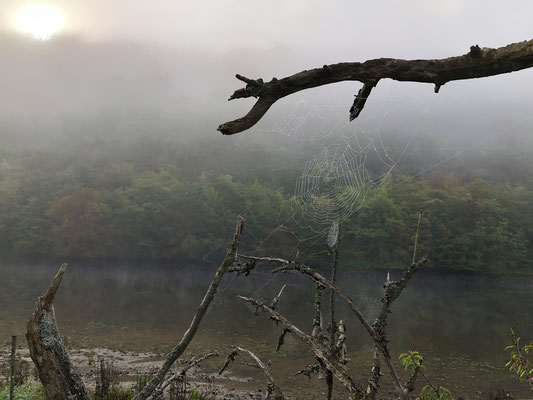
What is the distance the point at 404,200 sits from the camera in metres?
45.7

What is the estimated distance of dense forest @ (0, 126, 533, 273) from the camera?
40.2 metres

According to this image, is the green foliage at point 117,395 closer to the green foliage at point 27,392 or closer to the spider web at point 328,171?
the green foliage at point 27,392

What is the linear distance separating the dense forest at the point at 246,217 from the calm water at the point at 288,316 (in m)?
3.19

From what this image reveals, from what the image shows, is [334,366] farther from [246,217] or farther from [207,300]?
[246,217]

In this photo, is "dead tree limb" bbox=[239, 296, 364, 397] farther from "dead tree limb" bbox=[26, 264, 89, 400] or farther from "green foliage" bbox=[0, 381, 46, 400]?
"green foliage" bbox=[0, 381, 46, 400]

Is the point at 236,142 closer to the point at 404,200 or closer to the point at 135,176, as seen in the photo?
the point at 135,176

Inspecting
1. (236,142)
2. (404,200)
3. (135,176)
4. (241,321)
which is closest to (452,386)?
(241,321)

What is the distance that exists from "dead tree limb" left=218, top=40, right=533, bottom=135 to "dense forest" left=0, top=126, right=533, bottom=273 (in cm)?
3060

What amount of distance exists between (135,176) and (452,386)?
166ft

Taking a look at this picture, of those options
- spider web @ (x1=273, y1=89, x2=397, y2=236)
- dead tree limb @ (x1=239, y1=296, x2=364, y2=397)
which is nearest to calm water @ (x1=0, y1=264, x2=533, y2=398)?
spider web @ (x1=273, y1=89, x2=397, y2=236)

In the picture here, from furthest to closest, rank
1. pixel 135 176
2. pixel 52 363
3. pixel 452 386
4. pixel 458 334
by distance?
pixel 135 176 → pixel 458 334 → pixel 452 386 → pixel 52 363

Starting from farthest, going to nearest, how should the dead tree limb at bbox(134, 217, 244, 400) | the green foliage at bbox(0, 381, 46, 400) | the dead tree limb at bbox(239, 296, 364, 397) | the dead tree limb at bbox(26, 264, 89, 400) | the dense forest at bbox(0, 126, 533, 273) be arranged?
the dense forest at bbox(0, 126, 533, 273)
the green foliage at bbox(0, 381, 46, 400)
the dead tree limb at bbox(26, 264, 89, 400)
the dead tree limb at bbox(134, 217, 244, 400)
the dead tree limb at bbox(239, 296, 364, 397)

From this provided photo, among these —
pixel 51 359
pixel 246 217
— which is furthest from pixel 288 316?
pixel 246 217

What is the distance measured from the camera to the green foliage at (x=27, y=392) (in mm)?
6633
